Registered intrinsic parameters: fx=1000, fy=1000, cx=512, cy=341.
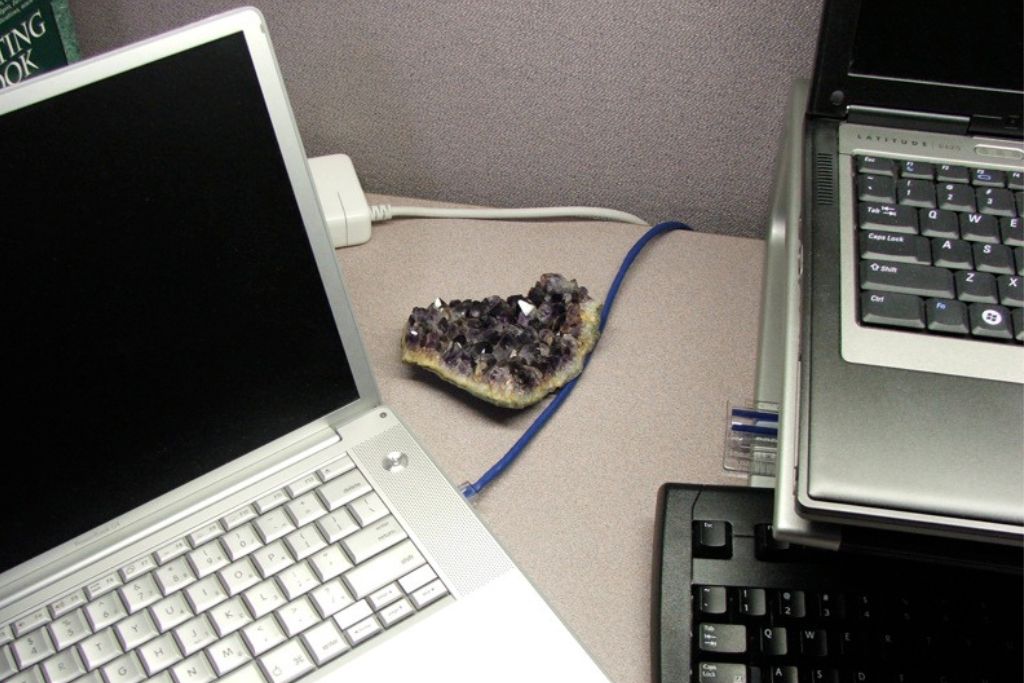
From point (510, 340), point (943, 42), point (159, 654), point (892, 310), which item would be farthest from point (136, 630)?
point (943, 42)

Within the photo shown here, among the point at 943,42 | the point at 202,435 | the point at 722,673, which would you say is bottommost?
the point at 722,673

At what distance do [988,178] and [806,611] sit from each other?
0.78 ft

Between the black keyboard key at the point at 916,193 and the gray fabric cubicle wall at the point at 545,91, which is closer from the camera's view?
the black keyboard key at the point at 916,193

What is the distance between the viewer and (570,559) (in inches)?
20.8

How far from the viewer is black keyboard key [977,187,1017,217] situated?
495 millimetres

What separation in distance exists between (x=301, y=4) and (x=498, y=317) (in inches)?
9.3

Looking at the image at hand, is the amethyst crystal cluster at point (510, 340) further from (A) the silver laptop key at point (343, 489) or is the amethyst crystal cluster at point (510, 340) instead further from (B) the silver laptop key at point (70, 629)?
(B) the silver laptop key at point (70, 629)

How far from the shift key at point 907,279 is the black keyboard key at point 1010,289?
0.02 m

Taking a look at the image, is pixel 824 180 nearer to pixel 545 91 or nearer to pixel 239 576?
pixel 545 91

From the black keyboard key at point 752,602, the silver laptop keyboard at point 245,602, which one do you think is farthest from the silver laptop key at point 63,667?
the black keyboard key at point 752,602

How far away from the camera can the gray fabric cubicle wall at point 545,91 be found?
1.99 feet

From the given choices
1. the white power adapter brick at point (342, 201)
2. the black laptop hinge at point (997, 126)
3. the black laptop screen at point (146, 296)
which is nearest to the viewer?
the black laptop screen at point (146, 296)

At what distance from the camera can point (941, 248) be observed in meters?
0.48

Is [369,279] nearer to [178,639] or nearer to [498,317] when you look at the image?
[498,317]
